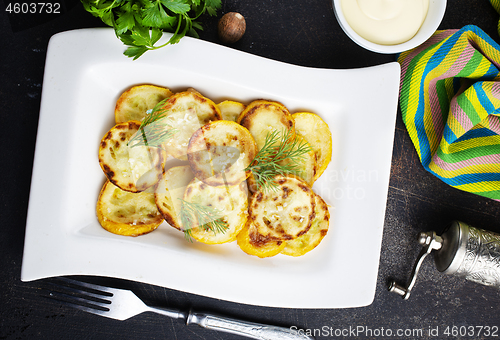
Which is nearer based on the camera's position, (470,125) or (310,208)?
(310,208)

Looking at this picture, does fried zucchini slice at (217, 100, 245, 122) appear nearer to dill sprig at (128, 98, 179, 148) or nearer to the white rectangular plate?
the white rectangular plate

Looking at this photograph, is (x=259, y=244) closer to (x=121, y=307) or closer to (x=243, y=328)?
(x=243, y=328)

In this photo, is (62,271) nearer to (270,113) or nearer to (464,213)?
(270,113)

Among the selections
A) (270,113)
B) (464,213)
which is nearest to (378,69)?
(270,113)

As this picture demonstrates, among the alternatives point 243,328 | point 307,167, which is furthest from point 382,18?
point 243,328

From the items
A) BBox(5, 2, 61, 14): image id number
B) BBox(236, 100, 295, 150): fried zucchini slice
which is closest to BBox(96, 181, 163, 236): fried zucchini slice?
BBox(236, 100, 295, 150): fried zucchini slice

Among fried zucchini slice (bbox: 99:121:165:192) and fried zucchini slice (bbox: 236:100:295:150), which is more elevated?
fried zucchini slice (bbox: 236:100:295:150)
